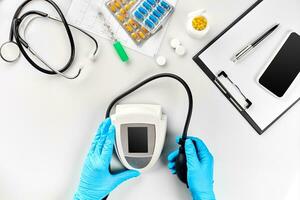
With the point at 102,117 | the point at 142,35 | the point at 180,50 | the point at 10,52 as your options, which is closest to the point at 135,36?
the point at 142,35

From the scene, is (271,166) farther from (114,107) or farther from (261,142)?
(114,107)

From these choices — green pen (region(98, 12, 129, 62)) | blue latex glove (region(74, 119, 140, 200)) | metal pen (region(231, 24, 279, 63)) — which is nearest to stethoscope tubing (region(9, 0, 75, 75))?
green pen (region(98, 12, 129, 62))

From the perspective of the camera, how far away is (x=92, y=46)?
0.89 meters

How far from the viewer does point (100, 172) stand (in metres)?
0.85

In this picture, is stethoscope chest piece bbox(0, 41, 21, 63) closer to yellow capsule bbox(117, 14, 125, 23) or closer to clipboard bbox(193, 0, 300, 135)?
yellow capsule bbox(117, 14, 125, 23)

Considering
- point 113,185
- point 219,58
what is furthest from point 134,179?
point 219,58

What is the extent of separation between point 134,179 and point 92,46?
1.29 ft

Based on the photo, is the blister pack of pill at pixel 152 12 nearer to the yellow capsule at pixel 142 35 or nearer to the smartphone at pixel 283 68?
the yellow capsule at pixel 142 35

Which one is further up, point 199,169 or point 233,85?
point 233,85

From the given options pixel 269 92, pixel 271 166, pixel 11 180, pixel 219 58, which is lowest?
pixel 271 166

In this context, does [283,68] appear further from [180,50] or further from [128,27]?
[128,27]

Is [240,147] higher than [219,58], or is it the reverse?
[219,58]

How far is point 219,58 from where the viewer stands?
874mm

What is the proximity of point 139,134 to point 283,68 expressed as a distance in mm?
427
